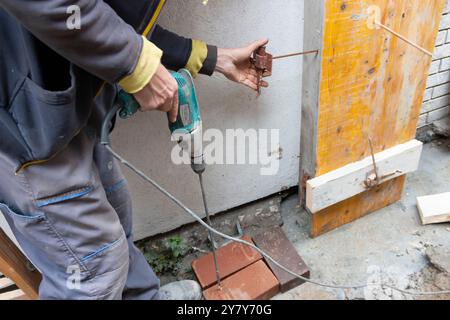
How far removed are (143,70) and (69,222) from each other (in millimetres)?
478

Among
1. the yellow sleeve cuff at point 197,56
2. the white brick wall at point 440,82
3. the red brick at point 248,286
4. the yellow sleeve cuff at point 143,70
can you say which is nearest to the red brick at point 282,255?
the red brick at point 248,286

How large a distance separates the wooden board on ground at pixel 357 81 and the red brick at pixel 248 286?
373mm

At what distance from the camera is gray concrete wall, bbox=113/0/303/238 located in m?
1.33

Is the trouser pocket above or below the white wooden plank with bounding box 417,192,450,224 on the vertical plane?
above

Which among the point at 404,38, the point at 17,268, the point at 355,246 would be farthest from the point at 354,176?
the point at 17,268

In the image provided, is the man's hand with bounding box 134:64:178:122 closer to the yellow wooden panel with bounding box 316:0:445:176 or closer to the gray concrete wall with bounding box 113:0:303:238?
the gray concrete wall with bounding box 113:0:303:238

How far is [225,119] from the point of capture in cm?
156

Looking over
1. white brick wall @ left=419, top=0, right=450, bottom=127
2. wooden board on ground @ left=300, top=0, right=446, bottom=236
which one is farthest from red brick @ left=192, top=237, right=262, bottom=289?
white brick wall @ left=419, top=0, right=450, bottom=127

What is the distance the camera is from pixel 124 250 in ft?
3.67

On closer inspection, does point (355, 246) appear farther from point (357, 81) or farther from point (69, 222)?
point (69, 222)

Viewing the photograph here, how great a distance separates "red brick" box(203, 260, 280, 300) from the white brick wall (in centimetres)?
150

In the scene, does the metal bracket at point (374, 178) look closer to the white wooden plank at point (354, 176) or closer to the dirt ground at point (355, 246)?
the white wooden plank at point (354, 176)

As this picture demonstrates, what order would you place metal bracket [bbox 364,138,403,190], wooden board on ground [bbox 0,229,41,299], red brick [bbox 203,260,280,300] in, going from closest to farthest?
wooden board on ground [bbox 0,229,41,299], red brick [bbox 203,260,280,300], metal bracket [bbox 364,138,403,190]

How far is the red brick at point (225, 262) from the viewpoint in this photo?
1610 mm
